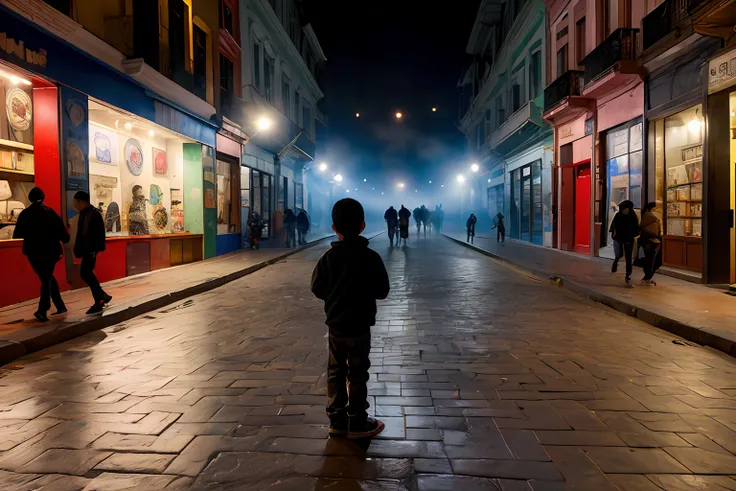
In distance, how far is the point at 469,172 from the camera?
42.8 meters

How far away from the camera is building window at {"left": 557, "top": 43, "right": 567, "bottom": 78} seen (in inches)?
760

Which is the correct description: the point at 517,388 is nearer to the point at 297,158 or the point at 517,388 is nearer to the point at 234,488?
the point at 234,488

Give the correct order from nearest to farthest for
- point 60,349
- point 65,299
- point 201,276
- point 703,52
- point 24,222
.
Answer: point 60,349, point 24,222, point 65,299, point 703,52, point 201,276

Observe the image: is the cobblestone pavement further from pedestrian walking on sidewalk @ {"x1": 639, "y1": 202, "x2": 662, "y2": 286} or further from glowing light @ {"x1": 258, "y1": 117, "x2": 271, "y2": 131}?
glowing light @ {"x1": 258, "y1": 117, "x2": 271, "y2": 131}

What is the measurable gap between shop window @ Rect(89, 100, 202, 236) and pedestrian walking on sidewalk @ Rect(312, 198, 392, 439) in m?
9.72

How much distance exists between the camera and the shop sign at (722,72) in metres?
9.34

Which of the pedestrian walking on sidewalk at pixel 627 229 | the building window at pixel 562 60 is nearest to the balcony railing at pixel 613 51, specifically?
the building window at pixel 562 60

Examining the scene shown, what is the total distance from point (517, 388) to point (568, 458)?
1335 mm

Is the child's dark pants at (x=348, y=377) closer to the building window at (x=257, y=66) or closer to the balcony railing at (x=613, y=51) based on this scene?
the balcony railing at (x=613, y=51)

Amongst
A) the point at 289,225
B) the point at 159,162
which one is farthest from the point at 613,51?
the point at 289,225

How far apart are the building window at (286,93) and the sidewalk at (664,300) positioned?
1851 cm

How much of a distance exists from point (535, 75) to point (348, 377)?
75.4 feet

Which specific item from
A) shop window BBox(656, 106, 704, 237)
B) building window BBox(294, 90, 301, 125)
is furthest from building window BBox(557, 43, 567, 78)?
building window BBox(294, 90, 301, 125)

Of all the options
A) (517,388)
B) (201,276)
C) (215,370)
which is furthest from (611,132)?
(215,370)
